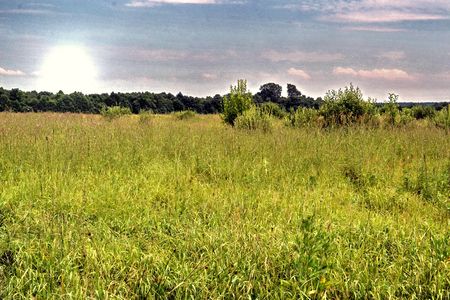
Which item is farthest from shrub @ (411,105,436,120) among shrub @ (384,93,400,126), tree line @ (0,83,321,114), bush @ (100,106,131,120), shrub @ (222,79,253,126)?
bush @ (100,106,131,120)

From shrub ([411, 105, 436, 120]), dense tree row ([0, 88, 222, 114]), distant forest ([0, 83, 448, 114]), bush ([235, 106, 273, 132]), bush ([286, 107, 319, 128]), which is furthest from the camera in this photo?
dense tree row ([0, 88, 222, 114])

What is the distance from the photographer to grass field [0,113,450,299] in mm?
3367

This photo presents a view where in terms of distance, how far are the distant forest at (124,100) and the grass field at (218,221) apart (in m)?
36.8

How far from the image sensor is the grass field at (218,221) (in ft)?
11.0

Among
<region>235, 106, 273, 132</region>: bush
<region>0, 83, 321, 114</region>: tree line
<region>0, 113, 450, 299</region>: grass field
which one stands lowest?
<region>0, 113, 450, 299</region>: grass field

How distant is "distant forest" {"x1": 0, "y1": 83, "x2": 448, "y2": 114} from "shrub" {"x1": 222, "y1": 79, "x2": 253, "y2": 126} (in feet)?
82.1

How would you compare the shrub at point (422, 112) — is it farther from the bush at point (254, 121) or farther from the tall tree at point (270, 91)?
the tall tree at point (270, 91)

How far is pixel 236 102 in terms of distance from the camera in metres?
19.2

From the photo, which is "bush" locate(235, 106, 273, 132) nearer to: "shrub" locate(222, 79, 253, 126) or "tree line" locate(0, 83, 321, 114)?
"shrub" locate(222, 79, 253, 126)

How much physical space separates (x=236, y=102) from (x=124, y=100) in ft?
156

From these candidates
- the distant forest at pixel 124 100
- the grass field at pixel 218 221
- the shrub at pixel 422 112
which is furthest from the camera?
the distant forest at pixel 124 100

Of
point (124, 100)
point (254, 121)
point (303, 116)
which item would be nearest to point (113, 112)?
point (303, 116)

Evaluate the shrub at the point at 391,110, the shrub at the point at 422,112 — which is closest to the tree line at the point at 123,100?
the shrub at the point at 422,112

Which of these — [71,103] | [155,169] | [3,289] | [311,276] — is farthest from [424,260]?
[71,103]
